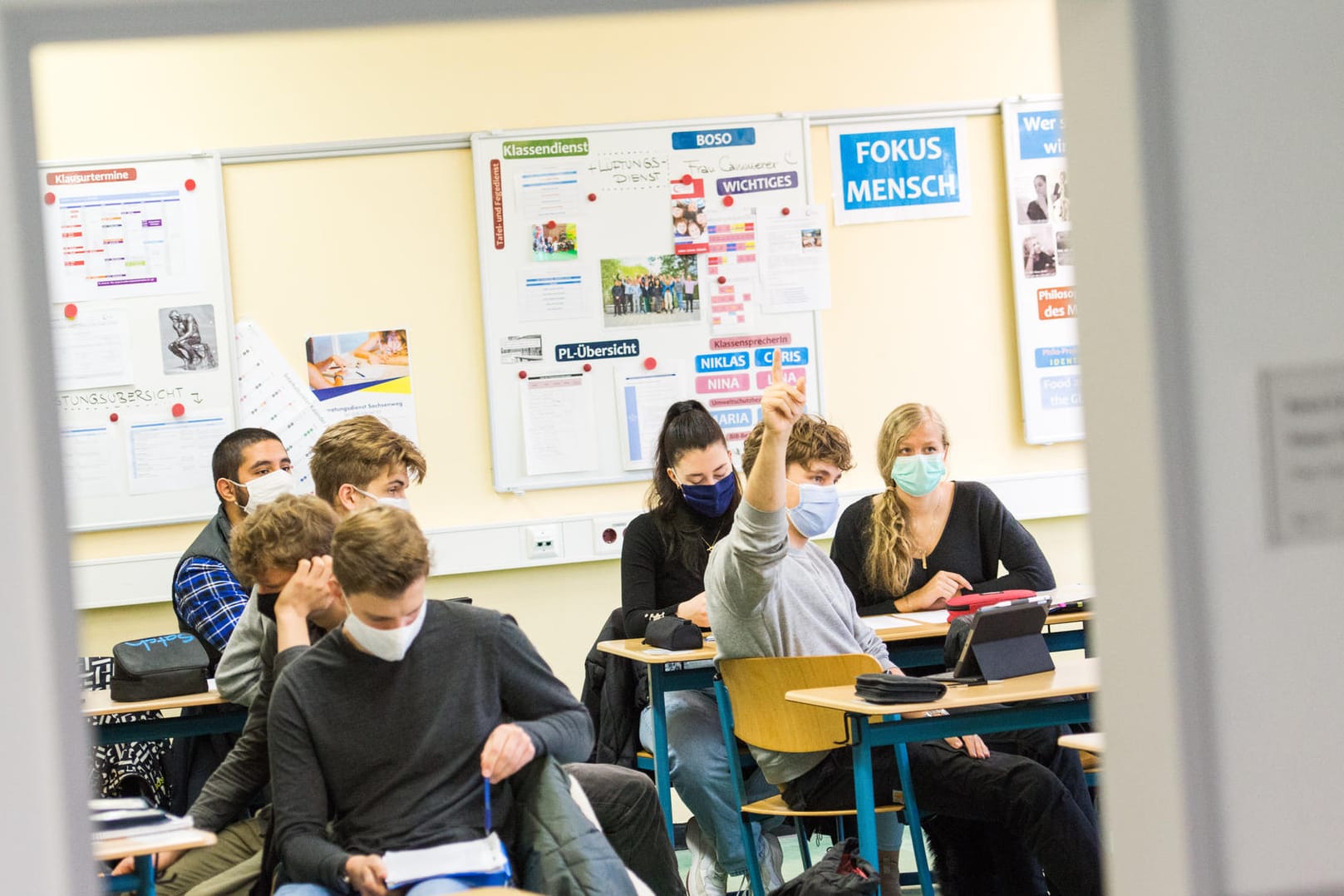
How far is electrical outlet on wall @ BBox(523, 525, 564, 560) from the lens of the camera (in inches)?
196

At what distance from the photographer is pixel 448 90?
5035 mm

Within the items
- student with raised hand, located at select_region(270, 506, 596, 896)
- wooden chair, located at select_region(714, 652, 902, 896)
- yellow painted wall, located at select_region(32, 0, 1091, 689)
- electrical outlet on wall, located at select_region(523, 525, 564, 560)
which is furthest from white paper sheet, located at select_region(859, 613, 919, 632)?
student with raised hand, located at select_region(270, 506, 596, 896)

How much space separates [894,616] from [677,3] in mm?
3000

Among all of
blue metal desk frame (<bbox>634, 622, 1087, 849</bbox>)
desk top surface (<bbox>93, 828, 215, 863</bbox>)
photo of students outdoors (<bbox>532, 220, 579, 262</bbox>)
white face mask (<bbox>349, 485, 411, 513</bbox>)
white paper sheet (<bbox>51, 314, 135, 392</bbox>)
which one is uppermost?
photo of students outdoors (<bbox>532, 220, 579, 262</bbox>)

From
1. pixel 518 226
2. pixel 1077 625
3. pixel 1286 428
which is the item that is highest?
pixel 518 226

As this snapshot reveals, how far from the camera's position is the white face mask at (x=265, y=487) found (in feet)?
13.4

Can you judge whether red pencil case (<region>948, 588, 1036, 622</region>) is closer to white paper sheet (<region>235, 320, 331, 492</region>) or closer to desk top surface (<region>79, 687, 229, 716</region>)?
desk top surface (<region>79, 687, 229, 716</region>)

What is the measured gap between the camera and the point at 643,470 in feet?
16.7

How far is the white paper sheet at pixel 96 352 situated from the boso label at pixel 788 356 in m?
2.36

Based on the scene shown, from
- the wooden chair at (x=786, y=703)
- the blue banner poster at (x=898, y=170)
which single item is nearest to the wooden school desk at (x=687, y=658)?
the wooden chair at (x=786, y=703)

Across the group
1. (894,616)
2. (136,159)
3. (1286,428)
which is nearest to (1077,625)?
(894,616)

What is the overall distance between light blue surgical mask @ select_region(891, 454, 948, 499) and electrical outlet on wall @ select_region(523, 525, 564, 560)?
4.56ft

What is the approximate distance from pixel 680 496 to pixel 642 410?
2.72 ft

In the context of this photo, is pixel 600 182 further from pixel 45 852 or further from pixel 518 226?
pixel 45 852
